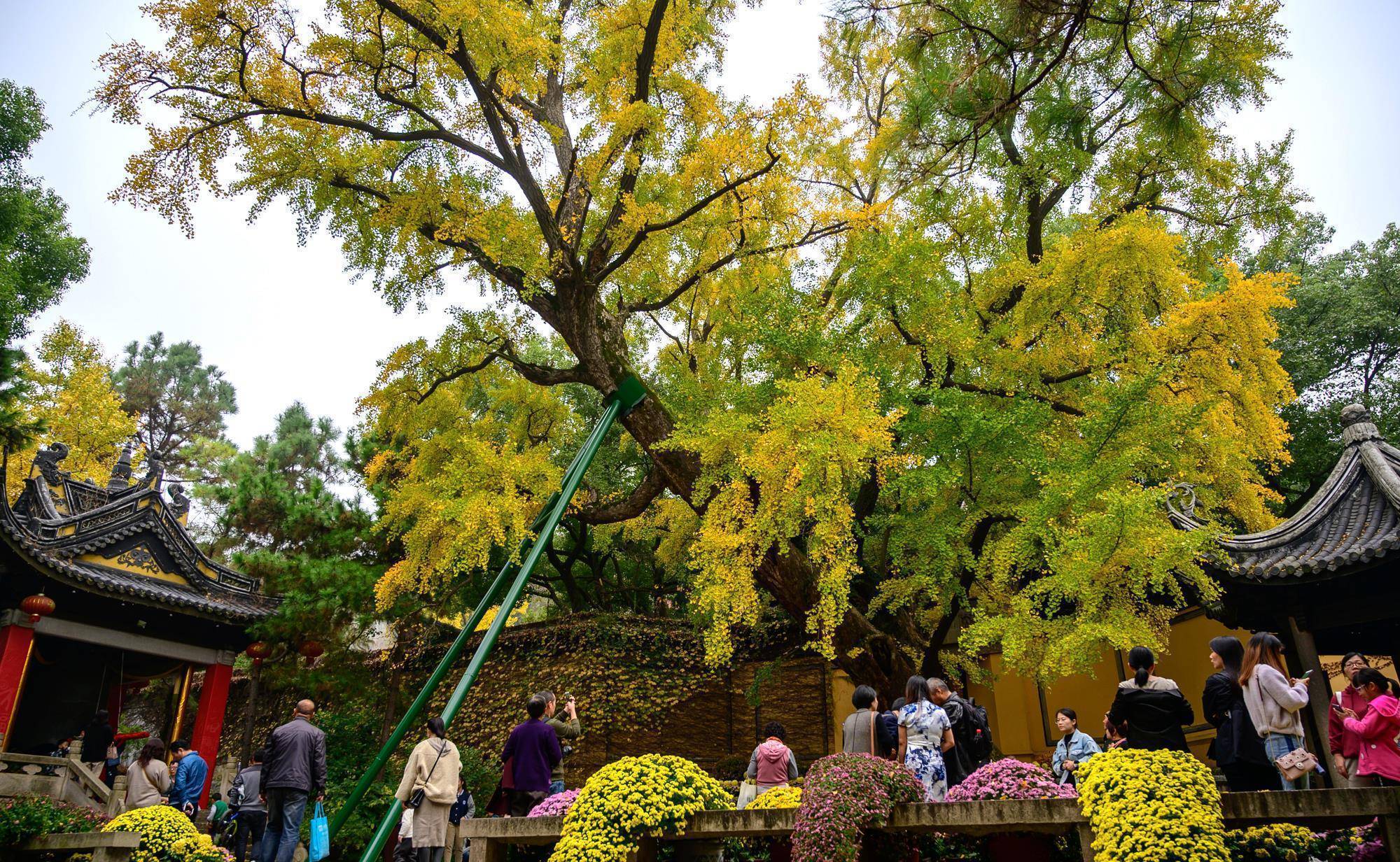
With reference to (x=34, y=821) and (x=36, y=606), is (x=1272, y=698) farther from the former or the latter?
(x=36, y=606)

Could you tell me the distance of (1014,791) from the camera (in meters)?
4.55

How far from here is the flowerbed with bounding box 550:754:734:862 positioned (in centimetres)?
503

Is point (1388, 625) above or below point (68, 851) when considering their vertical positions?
above

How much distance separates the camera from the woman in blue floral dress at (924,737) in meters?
5.74

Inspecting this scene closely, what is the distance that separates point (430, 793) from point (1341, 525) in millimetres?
8038

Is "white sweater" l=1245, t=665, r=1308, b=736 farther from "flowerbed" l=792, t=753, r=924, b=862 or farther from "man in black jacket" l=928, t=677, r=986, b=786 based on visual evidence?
"flowerbed" l=792, t=753, r=924, b=862

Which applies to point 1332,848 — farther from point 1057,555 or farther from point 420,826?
point 420,826

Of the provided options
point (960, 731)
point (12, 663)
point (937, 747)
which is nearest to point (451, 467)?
point (12, 663)

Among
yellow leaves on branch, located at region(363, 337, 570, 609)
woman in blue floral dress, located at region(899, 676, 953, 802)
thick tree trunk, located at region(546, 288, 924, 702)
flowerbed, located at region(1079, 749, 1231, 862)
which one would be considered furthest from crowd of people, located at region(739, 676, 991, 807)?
yellow leaves on branch, located at region(363, 337, 570, 609)

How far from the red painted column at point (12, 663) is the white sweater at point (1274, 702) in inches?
497

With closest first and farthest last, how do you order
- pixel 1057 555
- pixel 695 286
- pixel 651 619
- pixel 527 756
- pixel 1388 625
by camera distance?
1. pixel 527 756
2. pixel 1057 555
3. pixel 1388 625
4. pixel 695 286
5. pixel 651 619

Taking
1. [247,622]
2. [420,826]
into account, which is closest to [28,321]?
[247,622]

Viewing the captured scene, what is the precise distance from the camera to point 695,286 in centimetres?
1391

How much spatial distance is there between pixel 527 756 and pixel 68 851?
375cm
